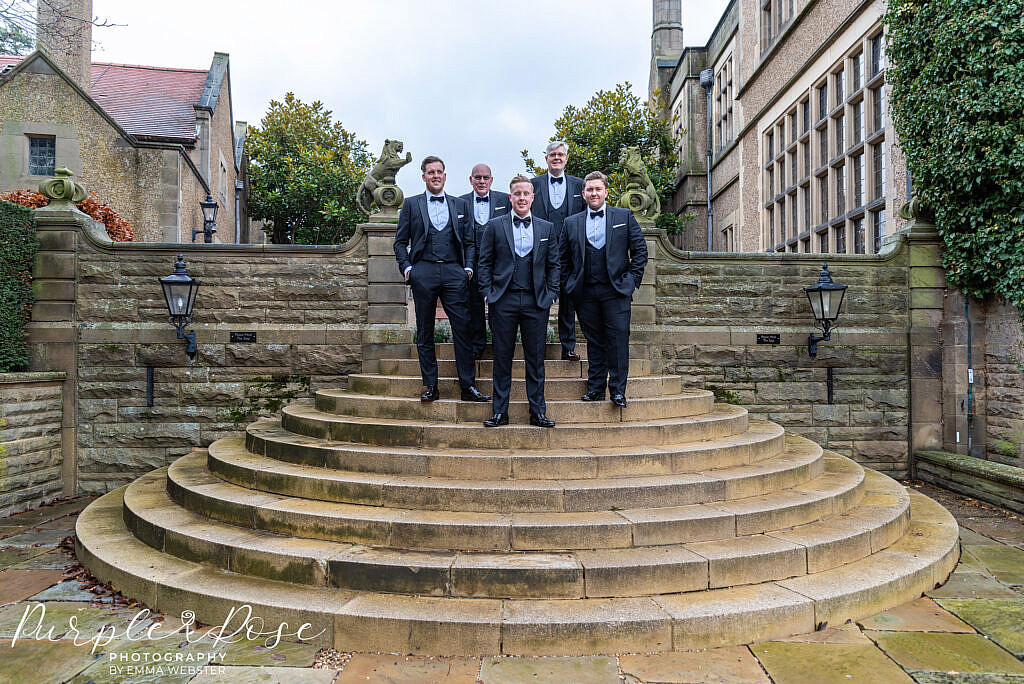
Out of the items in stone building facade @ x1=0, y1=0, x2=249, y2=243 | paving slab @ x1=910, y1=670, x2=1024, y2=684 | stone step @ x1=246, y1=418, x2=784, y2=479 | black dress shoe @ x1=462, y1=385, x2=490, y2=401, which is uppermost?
stone building facade @ x1=0, y1=0, x2=249, y2=243

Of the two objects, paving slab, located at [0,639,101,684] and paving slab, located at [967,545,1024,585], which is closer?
paving slab, located at [0,639,101,684]

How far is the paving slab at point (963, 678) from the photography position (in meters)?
3.25

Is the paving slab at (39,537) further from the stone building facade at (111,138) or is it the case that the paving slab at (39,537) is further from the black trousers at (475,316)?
the stone building facade at (111,138)

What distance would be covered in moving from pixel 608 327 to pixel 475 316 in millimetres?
1328

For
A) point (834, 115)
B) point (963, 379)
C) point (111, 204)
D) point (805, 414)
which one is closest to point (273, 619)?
point (805, 414)

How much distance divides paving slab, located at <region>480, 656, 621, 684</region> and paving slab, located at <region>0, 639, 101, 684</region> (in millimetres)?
2164

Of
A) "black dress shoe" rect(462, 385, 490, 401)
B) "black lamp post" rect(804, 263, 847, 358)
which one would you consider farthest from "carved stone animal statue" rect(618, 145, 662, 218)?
"black dress shoe" rect(462, 385, 490, 401)

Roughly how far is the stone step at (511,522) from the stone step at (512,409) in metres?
1.38

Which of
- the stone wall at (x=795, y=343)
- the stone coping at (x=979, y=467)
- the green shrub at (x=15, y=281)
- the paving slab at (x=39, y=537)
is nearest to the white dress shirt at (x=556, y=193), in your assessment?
the stone wall at (x=795, y=343)

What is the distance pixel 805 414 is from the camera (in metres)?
8.92

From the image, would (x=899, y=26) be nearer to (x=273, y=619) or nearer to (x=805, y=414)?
(x=805, y=414)

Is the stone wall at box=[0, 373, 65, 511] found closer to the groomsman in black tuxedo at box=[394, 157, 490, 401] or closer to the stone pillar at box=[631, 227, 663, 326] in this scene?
the groomsman in black tuxedo at box=[394, 157, 490, 401]

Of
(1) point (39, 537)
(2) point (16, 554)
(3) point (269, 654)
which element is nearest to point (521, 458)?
(3) point (269, 654)

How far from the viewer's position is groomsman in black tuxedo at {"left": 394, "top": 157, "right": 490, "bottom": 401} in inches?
232
